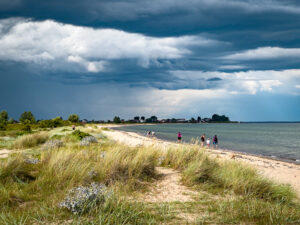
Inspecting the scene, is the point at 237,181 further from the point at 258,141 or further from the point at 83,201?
the point at 258,141

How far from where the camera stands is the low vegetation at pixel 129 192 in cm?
461

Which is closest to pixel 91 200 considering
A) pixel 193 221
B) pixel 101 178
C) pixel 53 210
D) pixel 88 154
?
pixel 53 210

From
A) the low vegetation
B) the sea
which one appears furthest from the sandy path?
the sea

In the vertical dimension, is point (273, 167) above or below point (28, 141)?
below

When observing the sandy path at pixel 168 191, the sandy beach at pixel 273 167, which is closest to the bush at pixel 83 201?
the sandy path at pixel 168 191

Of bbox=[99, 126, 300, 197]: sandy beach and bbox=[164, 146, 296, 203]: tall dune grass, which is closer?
bbox=[164, 146, 296, 203]: tall dune grass

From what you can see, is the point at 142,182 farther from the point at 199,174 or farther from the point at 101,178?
the point at 199,174

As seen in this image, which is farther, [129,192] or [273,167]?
[273,167]

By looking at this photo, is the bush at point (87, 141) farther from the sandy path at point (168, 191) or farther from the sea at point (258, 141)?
the sandy path at point (168, 191)

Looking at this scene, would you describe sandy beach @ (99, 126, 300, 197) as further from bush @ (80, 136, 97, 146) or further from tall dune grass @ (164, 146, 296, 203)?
bush @ (80, 136, 97, 146)

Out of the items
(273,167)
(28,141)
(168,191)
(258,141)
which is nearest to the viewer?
(168,191)

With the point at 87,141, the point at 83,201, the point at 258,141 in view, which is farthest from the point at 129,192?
the point at 258,141

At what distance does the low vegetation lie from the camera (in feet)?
15.1

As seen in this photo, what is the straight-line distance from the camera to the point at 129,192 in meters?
6.73
